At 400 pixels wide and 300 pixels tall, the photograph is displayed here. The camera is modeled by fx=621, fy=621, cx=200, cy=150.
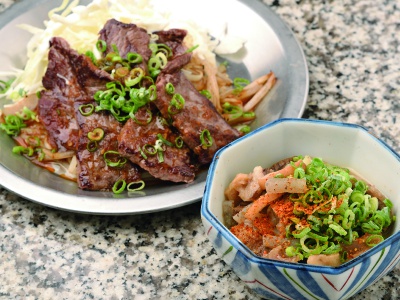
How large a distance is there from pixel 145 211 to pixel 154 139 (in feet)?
1.10

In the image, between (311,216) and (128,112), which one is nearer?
(311,216)

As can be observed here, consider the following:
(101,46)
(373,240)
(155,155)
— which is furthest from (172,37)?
(373,240)

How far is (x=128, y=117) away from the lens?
8.77 feet

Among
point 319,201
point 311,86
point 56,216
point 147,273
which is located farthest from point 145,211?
point 311,86

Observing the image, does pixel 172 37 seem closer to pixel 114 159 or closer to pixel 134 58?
pixel 134 58

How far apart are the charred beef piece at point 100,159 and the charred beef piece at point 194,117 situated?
0.79ft

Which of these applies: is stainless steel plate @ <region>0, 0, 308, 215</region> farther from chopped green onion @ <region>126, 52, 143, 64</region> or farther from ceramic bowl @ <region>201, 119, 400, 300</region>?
chopped green onion @ <region>126, 52, 143, 64</region>

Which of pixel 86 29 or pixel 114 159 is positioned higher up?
pixel 86 29

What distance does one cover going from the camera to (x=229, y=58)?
3281 millimetres

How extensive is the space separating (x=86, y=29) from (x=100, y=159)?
0.82 meters

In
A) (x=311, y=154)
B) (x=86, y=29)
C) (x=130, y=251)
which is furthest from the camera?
(x=86, y=29)

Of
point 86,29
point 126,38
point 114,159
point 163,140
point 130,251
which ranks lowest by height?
point 130,251

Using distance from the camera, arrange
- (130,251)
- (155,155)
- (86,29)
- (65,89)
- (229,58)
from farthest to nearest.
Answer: (229,58) → (86,29) → (65,89) → (155,155) → (130,251)

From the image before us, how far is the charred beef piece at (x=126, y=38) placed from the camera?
282 cm
